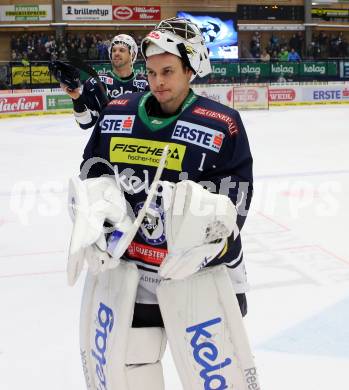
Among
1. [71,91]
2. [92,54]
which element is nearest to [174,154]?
[71,91]

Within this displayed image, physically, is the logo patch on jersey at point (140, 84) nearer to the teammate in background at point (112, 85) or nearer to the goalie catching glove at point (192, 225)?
the teammate in background at point (112, 85)

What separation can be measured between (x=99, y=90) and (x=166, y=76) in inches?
132

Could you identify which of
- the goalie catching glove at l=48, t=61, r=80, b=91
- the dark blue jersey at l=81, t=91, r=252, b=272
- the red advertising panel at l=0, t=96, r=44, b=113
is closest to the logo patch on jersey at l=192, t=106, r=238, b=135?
the dark blue jersey at l=81, t=91, r=252, b=272

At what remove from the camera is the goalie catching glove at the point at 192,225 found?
176 cm

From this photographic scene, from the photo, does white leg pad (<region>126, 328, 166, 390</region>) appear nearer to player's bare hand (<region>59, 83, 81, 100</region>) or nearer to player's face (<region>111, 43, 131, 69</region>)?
player's bare hand (<region>59, 83, 81, 100</region>)

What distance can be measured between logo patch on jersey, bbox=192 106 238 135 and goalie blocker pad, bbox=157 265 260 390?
1.39 ft

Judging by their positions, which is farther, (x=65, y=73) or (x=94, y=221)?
(x=65, y=73)

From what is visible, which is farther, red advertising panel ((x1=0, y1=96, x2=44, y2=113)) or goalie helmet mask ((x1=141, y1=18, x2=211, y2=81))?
red advertising panel ((x1=0, y1=96, x2=44, y2=113))

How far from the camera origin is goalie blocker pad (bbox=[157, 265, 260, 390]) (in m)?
1.91

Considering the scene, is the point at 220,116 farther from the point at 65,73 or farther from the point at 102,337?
the point at 65,73

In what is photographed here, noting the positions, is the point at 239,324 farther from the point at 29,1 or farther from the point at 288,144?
the point at 29,1

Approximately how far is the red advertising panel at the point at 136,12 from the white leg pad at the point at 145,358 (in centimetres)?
2607

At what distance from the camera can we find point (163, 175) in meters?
2.01

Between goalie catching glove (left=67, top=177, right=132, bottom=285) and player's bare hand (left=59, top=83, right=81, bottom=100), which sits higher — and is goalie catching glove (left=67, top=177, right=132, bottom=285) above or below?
below
